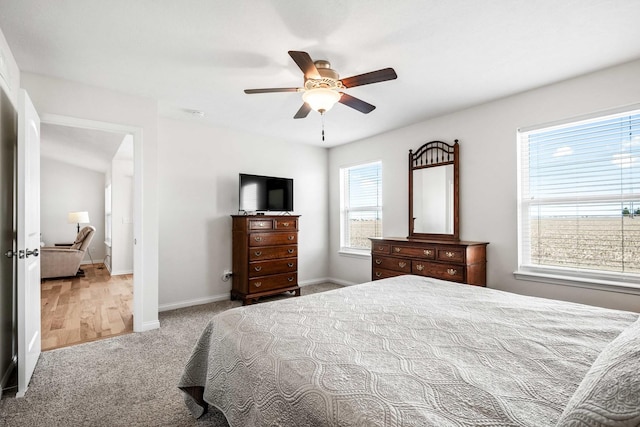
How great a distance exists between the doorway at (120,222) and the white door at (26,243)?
0.60m

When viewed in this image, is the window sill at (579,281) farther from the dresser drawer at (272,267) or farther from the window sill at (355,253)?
the dresser drawer at (272,267)

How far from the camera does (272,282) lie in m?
4.38

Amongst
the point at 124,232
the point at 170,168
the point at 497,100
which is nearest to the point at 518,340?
the point at 497,100

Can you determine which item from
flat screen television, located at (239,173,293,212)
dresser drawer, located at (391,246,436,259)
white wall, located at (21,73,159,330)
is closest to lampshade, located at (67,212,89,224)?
flat screen television, located at (239,173,293,212)

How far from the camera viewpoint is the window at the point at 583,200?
2666 millimetres

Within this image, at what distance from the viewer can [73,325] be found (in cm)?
346

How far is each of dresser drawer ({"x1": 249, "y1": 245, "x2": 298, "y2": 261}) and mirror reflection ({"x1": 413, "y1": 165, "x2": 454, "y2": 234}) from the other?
5.69 feet

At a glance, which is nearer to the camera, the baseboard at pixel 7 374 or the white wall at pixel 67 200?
the baseboard at pixel 7 374

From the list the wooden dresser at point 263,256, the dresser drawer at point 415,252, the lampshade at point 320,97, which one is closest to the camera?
the lampshade at point 320,97

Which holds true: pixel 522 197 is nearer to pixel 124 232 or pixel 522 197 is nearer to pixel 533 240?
pixel 533 240

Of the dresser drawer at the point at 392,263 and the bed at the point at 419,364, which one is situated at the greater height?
the bed at the point at 419,364

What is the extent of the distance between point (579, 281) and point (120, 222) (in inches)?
300

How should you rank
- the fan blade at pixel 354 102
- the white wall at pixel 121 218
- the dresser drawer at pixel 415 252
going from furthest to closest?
the white wall at pixel 121 218 < the dresser drawer at pixel 415 252 < the fan blade at pixel 354 102

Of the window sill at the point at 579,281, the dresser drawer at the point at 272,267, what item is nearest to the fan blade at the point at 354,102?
the window sill at the point at 579,281
